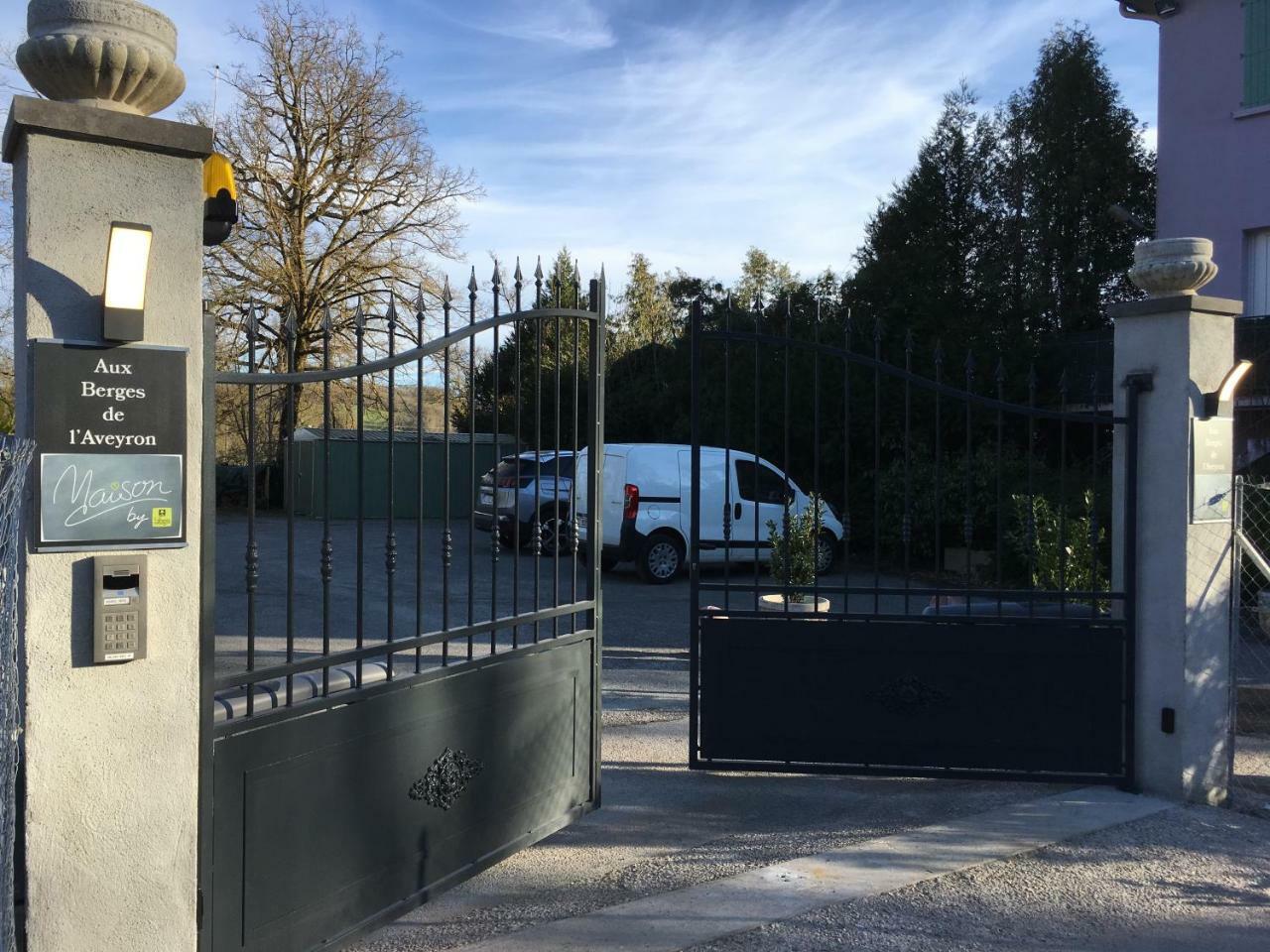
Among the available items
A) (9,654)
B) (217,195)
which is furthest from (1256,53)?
(9,654)

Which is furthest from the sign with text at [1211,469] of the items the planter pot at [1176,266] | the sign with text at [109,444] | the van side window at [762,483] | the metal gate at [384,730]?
the van side window at [762,483]

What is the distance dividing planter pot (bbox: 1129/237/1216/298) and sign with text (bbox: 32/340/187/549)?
16.3 feet

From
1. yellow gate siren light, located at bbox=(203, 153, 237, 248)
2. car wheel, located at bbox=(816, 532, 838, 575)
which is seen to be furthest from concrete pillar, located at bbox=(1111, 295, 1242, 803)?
car wheel, located at bbox=(816, 532, 838, 575)

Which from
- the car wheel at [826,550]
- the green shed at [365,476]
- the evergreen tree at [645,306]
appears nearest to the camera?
the car wheel at [826,550]

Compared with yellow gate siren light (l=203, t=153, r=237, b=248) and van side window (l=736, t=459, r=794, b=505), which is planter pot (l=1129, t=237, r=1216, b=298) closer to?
yellow gate siren light (l=203, t=153, r=237, b=248)

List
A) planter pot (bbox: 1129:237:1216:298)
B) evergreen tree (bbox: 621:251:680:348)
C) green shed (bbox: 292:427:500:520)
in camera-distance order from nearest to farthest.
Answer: planter pot (bbox: 1129:237:1216:298) → green shed (bbox: 292:427:500:520) → evergreen tree (bbox: 621:251:680:348)

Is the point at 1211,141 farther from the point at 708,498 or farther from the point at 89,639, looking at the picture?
the point at 89,639

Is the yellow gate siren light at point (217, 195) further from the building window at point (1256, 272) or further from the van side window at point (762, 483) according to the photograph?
the building window at point (1256, 272)

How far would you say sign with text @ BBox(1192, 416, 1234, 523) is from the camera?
5707 millimetres

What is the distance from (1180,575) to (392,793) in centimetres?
410

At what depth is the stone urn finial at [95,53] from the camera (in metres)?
3.08

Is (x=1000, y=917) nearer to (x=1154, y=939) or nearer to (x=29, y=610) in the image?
(x=1154, y=939)

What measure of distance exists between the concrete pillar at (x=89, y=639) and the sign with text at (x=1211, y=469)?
4855 millimetres

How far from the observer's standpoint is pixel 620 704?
793 cm
